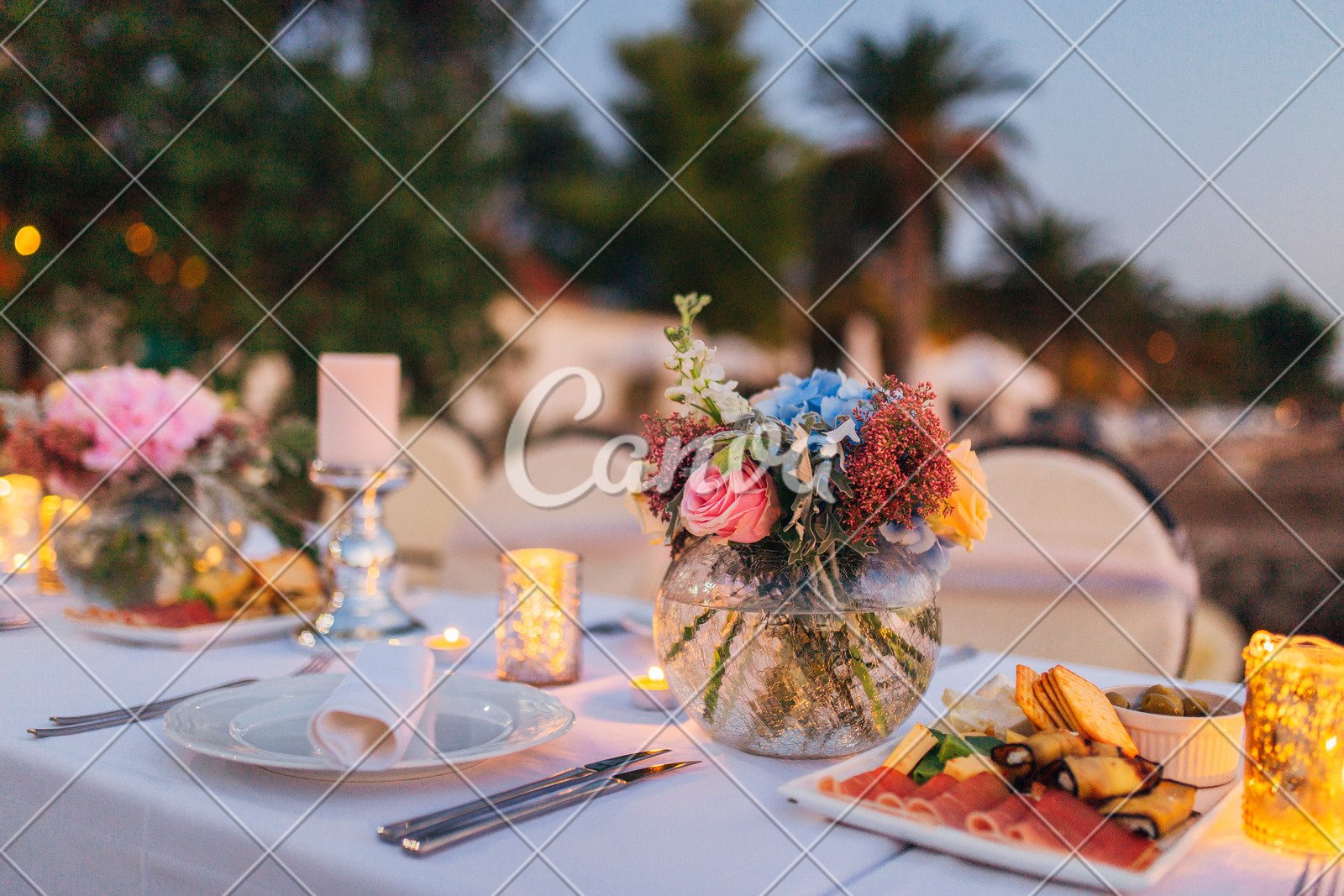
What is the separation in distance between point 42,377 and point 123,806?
3.02 m

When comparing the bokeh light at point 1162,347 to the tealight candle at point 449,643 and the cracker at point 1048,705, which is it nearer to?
the tealight candle at point 449,643

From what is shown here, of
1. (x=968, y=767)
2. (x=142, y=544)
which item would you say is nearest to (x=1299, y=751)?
(x=968, y=767)

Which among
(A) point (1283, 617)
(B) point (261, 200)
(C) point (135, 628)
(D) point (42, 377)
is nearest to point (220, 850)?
(C) point (135, 628)

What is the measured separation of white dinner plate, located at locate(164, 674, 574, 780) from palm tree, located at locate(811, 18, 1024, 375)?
4941 mm

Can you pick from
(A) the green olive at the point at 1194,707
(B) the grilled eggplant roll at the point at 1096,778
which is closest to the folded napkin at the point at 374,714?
(B) the grilled eggplant roll at the point at 1096,778

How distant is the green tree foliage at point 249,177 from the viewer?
292cm

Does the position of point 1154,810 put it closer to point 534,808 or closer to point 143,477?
→ point 534,808

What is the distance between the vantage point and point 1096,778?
57cm

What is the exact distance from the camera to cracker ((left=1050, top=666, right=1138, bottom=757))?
2.10 ft

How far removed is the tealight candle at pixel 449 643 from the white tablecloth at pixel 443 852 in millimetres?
283

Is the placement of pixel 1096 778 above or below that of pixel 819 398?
below

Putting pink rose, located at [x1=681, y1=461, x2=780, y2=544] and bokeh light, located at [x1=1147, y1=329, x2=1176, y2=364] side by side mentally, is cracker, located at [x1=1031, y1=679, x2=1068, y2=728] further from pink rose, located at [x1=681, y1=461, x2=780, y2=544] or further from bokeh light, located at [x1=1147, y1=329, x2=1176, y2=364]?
bokeh light, located at [x1=1147, y1=329, x2=1176, y2=364]

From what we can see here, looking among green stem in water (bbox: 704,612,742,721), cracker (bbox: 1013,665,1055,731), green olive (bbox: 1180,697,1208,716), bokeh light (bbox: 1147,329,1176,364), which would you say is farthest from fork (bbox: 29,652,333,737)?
bokeh light (bbox: 1147,329,1176,364)

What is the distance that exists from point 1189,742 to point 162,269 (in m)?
3.20
